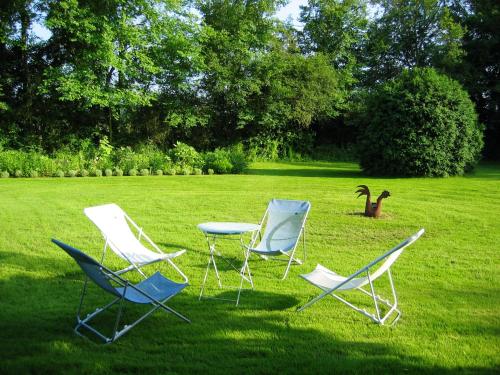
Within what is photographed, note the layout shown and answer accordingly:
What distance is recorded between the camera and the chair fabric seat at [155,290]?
419 cm

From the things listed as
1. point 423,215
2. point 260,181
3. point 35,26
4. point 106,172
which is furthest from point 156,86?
point 423,215

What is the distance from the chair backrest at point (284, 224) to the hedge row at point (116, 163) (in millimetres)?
11937

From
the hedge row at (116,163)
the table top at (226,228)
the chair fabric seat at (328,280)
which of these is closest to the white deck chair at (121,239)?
the table top at (226,228)

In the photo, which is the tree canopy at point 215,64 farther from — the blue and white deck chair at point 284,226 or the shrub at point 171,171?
the blue and white deck chair at point 284,226

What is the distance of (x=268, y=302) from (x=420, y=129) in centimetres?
1429

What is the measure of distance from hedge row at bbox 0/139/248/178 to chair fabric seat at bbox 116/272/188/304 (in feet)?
44.2

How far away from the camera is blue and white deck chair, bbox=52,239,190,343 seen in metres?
3.81

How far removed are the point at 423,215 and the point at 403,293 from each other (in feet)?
16.2

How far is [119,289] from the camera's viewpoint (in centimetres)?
426

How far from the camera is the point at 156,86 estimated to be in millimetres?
25938

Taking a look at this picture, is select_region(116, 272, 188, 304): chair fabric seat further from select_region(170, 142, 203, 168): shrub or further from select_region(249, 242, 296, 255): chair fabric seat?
select_region(170, 142, 203, 168): shrub

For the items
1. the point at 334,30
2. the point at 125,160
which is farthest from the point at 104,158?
the point at 334,30

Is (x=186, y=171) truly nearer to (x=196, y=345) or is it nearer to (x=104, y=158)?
(x=104, y=158)

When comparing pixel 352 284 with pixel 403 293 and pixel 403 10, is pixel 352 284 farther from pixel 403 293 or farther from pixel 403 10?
pixel 403 10
